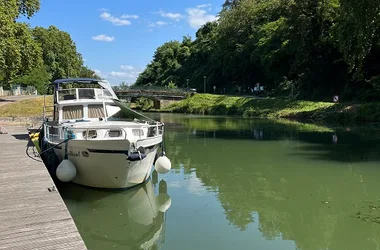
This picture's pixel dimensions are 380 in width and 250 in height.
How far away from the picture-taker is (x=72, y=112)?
53.5 ft

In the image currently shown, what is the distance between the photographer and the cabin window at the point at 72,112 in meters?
16.2

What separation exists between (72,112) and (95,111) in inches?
36.2

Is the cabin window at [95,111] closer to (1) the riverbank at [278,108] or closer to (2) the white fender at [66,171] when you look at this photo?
(2) the white fender at [66,171]

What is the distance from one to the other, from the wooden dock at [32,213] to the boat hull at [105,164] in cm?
122

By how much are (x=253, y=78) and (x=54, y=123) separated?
64299 millimetres

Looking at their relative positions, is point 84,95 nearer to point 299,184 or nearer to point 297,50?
point 299,184

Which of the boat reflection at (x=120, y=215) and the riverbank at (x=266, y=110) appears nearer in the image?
the boat reflection at (x=120, y=215)

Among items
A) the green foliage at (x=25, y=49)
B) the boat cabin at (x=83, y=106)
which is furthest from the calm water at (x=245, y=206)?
the green foliage at (x=25, y=49)

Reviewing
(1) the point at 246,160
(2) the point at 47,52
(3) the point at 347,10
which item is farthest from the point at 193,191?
(2) the point at 47,52

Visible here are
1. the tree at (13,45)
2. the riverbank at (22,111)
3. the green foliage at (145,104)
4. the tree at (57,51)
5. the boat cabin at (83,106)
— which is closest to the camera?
the boat cabin at (83,106)

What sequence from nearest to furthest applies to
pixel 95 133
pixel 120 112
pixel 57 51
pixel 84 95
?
1. pixel 95 133
2. pixel 84 95
3. pixel 120 112
4. pixel 57 51

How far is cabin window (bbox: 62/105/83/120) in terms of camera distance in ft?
53.2

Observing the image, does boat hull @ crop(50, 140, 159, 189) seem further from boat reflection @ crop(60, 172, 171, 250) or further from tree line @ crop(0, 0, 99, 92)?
tree line @ crop(0, 0, 99, 92)

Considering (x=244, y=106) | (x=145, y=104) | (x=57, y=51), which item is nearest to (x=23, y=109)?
(x=244, y=106)
